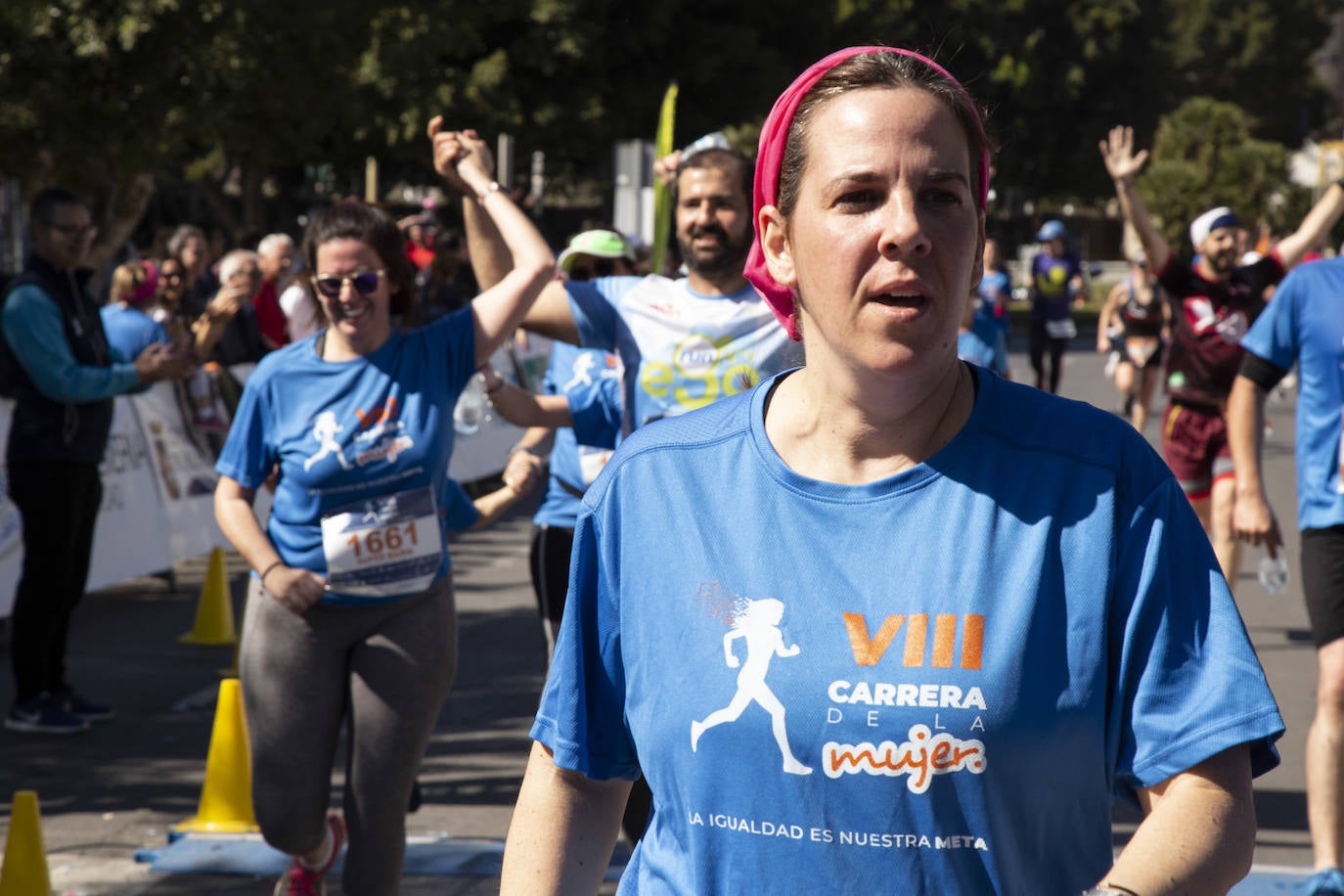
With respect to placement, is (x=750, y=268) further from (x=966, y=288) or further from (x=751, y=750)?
(x=751, y=750)

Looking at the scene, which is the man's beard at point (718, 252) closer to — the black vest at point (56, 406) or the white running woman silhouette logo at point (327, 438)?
the white running woman silhouette logo at point (327, 438)

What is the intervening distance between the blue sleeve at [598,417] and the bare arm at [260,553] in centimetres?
148

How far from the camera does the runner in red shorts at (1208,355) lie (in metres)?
9.13

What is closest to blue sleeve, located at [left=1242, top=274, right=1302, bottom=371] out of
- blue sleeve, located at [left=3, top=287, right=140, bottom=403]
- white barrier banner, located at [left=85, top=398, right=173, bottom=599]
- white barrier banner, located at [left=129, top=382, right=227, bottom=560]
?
blue sleeve, located at [left=3, top=287, right=140, bottom=403]

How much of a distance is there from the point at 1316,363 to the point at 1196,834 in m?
4.02

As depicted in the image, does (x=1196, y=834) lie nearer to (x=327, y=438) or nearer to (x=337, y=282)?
(x=327, y=438)

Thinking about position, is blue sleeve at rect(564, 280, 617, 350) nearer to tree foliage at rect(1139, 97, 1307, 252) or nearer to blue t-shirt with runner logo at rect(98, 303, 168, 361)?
blue t-shirt with runner logo at rect(98, 303, 168, 361)

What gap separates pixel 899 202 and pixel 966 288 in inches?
5.2

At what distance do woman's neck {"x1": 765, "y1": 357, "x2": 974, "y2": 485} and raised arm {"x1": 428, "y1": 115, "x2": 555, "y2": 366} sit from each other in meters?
2.68

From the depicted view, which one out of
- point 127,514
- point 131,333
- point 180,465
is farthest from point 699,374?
point 180,465

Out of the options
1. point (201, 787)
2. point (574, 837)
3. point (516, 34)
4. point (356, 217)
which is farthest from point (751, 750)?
point (516, 34)

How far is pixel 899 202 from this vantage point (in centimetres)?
192

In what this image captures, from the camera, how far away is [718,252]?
184 inches

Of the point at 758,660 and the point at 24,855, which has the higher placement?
the point at 758,660
